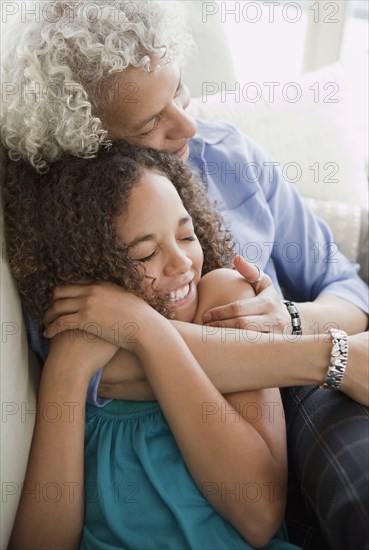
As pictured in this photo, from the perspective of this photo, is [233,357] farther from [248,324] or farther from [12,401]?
[12,401]

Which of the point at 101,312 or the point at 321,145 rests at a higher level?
the point at 321,145

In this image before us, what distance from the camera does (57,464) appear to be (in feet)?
3.41

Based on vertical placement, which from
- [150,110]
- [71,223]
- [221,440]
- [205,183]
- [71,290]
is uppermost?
[150,110]

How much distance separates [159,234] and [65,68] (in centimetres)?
37

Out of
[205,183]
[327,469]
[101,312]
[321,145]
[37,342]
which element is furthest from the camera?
[321,145]

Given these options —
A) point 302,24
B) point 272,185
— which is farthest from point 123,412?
point 302,24

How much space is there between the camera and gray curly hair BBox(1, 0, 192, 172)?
1.20 m

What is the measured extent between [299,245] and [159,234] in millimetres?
515

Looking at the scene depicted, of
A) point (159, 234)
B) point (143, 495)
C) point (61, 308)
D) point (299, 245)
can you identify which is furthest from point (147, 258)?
point (299, 245)

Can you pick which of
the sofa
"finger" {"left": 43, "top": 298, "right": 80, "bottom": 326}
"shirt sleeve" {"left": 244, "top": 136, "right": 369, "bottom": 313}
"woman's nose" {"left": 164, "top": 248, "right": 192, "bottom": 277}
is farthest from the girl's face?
the sofa

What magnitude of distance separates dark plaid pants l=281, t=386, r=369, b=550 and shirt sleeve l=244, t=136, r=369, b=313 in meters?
0.41

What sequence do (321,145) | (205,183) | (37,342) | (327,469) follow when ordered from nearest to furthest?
(327,469), (37,342), (205,183), (321,145)

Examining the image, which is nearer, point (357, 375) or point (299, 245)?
point (357, 375)

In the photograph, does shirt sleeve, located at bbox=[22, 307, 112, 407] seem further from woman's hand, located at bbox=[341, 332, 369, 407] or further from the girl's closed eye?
woman's hand, located at bbox=[341, 332, 369, 407]
